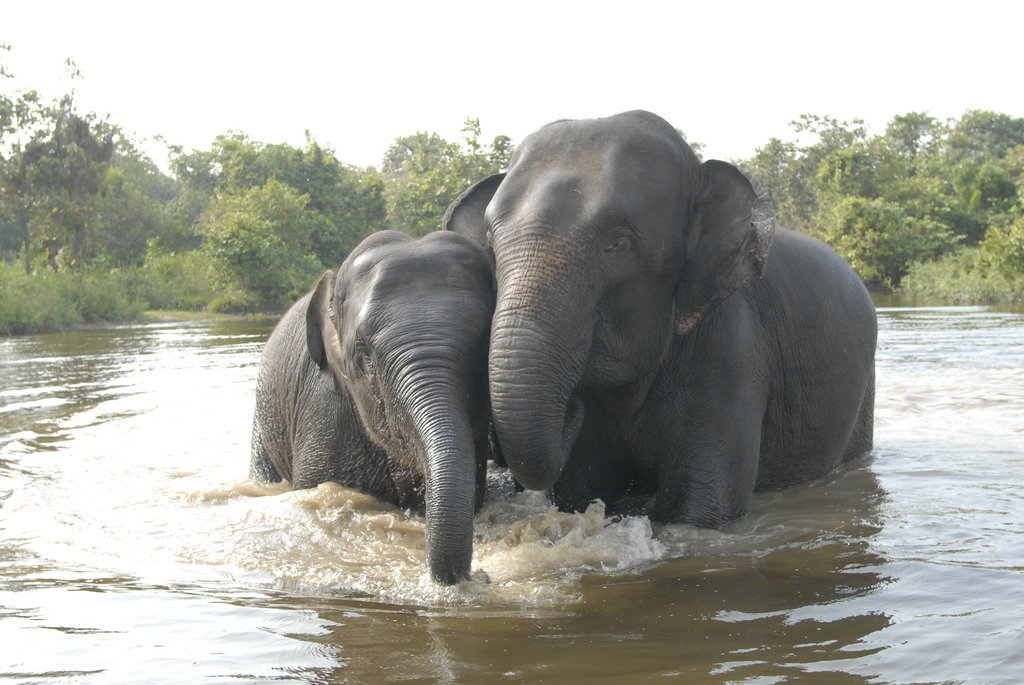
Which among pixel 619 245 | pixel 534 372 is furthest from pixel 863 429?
pixel 534 372

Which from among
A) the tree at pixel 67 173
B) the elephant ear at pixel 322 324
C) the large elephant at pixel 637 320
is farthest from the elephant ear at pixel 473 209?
the tree at pixel 67 173

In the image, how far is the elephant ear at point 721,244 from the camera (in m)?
5.53

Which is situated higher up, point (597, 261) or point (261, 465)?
point (597, 261)

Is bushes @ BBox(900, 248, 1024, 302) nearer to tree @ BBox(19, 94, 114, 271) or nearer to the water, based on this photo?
the water

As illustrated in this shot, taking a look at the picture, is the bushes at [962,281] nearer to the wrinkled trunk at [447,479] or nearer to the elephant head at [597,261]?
the elephant head at [597,261]

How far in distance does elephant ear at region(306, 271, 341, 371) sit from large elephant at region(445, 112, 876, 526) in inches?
29.9

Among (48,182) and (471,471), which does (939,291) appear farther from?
(471,471)

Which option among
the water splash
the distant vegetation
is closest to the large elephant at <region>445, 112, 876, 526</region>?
the water splash

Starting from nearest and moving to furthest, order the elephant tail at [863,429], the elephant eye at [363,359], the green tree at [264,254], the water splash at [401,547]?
1. the water splash at [401,547]
2. the elephant eye at [363,359]
3. the elephant tail at [863,429]
4. the green tree at [264,254]

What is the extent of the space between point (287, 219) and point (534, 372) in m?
44.7

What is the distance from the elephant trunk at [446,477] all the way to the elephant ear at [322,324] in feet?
3.99

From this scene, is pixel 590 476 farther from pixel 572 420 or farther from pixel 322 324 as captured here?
pixel 322 324

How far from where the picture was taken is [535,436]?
4.83 m

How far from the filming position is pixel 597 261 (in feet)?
16.6
